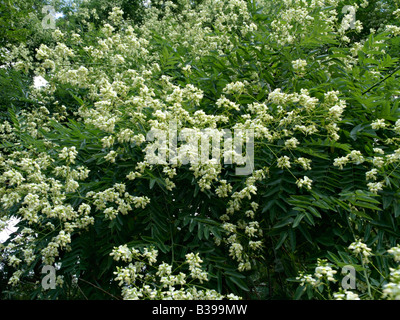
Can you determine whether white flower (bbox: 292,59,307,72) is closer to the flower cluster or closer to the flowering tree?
the flowering tree

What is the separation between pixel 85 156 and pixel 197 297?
159cm

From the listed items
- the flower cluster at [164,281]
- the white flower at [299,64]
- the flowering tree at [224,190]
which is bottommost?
the flower cluster at [164,281]

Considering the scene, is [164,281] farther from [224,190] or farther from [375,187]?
[375,187]

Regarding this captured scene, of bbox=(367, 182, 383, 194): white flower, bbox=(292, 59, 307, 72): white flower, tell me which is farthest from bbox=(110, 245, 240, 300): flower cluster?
bbox=(292, 59, 307, 72): white flower

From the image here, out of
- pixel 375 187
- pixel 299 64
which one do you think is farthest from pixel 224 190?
pixel 299 64

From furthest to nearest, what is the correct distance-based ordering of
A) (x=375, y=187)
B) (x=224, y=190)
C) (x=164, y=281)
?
(x=224, y=190) → (x=375, y=187) → (x=164, y=281)

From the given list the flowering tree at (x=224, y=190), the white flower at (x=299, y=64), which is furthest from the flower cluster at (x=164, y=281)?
the white flower at (x=299, y=64)

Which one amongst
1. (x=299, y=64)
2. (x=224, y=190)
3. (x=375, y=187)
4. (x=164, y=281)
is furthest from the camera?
(x=299, y=64)

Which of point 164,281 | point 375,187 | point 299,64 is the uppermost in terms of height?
point 299,64

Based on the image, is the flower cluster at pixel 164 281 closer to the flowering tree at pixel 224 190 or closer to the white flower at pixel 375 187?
the flowering tree at pixel 224 190

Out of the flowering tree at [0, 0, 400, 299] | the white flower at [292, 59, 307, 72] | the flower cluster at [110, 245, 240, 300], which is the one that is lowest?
the flower cluster at [110, 245, 240, 300]
